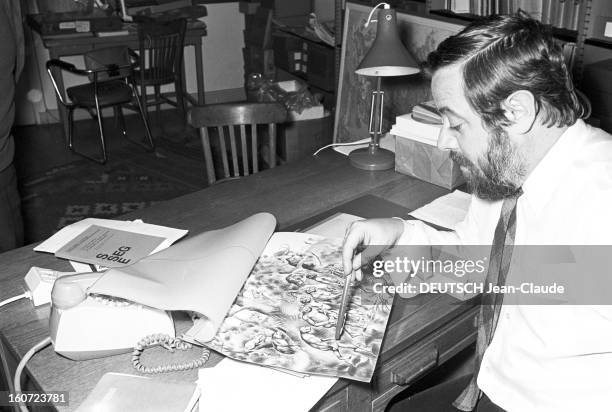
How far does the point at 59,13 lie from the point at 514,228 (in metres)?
4.60

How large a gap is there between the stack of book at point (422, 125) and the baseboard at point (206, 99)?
4091 mm

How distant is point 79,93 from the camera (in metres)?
4.23

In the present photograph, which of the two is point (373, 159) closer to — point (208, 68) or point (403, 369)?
point (403, 369)

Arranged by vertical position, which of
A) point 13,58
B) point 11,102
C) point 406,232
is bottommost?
point 406,232

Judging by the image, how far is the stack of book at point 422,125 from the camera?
180 cm

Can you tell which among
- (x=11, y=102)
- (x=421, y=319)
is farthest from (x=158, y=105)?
(x=421, y=319)

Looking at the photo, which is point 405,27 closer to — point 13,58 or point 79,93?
point 13,58

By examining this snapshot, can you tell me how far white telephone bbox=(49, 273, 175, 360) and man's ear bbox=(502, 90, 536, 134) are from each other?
71 centimetres

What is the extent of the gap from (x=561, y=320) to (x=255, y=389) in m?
0.52

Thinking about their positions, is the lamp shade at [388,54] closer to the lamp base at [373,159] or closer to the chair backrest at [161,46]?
the lamp base at [373,159]

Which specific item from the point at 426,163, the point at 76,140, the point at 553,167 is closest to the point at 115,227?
the point at 426,163

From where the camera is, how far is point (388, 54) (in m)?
1.86

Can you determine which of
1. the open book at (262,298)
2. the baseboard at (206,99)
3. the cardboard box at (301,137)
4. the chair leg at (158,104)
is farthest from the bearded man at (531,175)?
the baseboard at (206,99)

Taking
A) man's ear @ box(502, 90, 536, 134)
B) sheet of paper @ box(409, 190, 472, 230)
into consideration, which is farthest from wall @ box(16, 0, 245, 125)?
man's ear @ box(502, 90, 536, 134)
